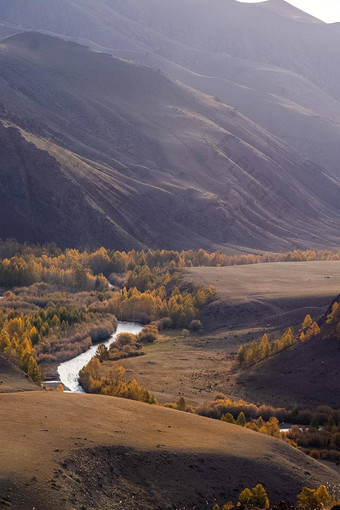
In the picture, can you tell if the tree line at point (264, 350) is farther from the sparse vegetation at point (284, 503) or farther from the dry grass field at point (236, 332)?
the sparse vegetation at point (284, 503)

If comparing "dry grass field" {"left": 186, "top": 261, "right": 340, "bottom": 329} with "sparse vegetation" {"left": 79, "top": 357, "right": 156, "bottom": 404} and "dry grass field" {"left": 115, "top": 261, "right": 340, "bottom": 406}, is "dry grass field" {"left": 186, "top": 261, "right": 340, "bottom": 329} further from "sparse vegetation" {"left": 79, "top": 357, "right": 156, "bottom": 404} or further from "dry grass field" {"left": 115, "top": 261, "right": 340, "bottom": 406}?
"sparse vegetation" {"left": 79, "top": 357, "right": 156, "bottom": 404}

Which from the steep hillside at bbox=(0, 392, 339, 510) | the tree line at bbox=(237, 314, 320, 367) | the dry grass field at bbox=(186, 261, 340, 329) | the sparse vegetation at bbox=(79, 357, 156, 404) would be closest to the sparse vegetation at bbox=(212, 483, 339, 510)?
the steep hillside at bbox=(0, 392, 339, 510)

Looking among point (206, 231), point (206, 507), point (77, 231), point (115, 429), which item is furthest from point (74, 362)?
point (206, 231)

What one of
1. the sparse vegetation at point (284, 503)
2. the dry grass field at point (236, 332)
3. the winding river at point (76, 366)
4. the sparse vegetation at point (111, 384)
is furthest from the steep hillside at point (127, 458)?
the winding river at point (76, 366)

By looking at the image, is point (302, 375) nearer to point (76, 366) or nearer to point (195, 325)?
point (76, 366)

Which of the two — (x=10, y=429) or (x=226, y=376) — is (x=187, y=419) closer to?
(x=10, y=429)

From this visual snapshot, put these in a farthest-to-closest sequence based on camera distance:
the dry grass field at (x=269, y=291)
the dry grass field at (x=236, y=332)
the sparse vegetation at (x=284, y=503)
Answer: the dry grass field at (x=269, y=291) < the dry grass field at (x=236, y=332) < the sparse vegetation at (x=284, y=503)
